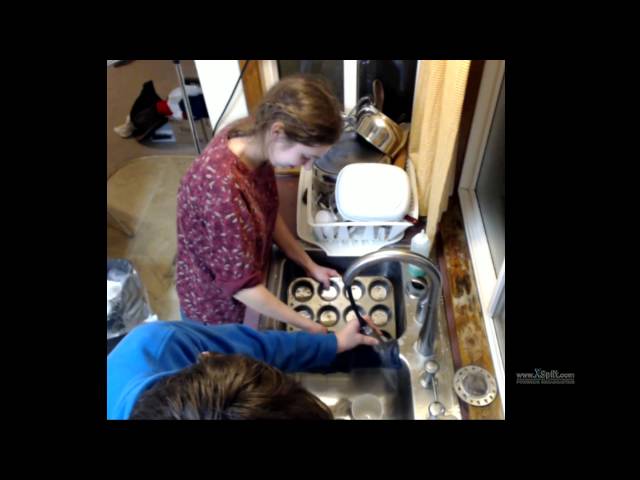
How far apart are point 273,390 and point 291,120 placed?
0.52 metres

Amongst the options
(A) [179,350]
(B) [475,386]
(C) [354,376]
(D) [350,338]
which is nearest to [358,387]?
(C) [354,376]

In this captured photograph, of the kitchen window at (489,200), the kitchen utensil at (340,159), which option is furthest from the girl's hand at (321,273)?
the kitchen window at (489,200)

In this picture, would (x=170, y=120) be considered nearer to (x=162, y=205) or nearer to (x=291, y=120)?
(x=162, y=205)

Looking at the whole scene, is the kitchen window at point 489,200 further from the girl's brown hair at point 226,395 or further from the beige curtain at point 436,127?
the girl's brown hair at point 226,395

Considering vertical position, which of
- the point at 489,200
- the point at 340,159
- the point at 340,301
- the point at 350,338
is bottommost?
the point at 350,338

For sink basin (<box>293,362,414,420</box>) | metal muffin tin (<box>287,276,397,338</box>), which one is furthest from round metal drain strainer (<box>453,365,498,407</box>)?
metal muffin tin (<box>287,276,397,338</box>)

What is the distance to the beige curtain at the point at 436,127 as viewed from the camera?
0.86m

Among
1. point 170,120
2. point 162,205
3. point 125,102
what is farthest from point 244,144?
point 125,102

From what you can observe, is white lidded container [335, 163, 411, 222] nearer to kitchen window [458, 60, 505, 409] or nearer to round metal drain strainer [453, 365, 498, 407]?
kitchen window [458, 60, 505, 409]

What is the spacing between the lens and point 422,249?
1.12m

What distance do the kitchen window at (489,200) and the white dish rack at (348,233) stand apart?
0.57 ft

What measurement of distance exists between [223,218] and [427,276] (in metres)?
0.41

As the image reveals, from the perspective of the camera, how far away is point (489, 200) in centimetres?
122

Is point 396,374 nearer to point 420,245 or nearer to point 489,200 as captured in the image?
point 420,245
